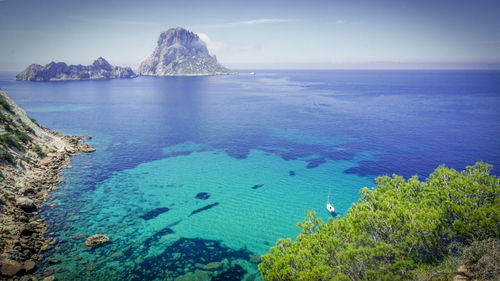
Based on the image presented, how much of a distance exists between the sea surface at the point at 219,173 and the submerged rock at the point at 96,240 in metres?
0.95

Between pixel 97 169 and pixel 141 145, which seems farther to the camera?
pixel 141 145

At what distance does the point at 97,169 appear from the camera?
57750 millimetres

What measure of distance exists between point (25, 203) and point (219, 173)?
33777mm

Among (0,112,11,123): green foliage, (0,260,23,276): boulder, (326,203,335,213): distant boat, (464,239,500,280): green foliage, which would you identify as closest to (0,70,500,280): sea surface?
(326,203,335,213): distant boat

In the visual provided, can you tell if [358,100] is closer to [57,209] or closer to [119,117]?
[119,117]

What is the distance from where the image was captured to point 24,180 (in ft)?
150

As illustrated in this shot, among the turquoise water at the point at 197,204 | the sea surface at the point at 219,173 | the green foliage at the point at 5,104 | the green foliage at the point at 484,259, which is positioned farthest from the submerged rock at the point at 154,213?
the green foliage at the point at 5,104

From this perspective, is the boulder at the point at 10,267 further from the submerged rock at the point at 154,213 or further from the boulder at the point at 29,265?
the submerged rock at the point at 154,213

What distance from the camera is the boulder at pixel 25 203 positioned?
38.4 metres

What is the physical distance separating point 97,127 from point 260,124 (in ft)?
202

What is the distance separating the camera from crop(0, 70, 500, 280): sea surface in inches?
1278

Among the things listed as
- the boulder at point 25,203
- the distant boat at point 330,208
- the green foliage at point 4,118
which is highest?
the green foliage at point 4,118

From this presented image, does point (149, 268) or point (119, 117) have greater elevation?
point (119, 117)

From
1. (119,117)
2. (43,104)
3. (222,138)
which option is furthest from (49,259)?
(43,104)
